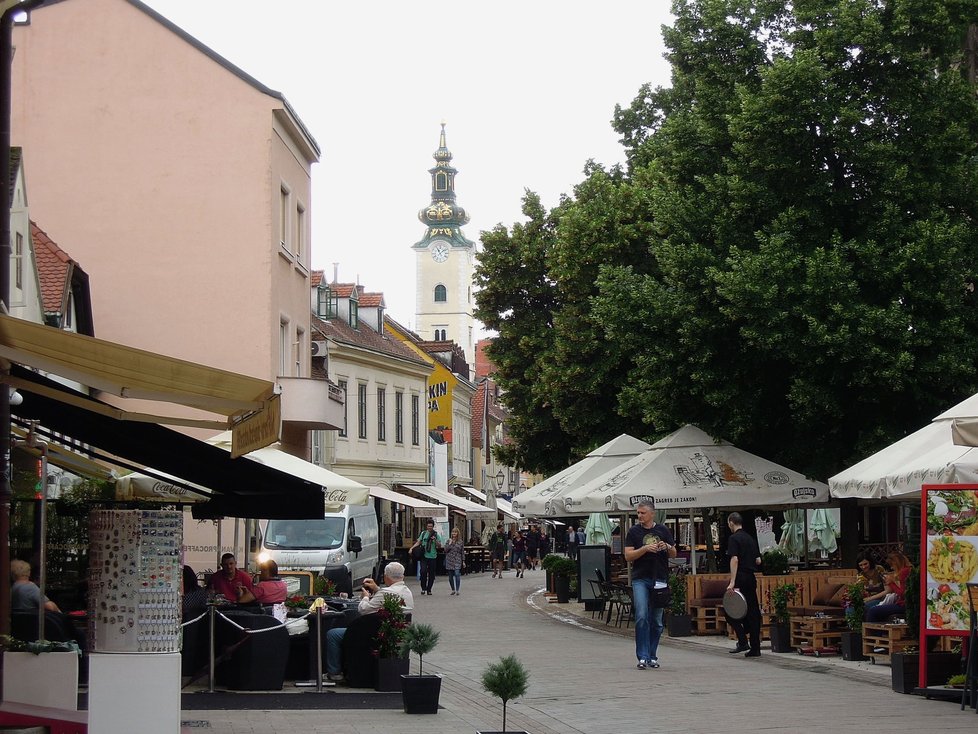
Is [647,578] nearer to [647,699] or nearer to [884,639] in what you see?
[884,639]

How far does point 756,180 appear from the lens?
23.9m

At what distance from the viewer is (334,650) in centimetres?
1578

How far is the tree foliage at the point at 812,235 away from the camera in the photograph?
2253 centimetres

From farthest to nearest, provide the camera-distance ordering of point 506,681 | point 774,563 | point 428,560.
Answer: point 428,560, point 774,563, point 506,681

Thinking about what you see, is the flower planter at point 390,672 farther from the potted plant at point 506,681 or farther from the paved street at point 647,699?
the potted plant at point 506,681

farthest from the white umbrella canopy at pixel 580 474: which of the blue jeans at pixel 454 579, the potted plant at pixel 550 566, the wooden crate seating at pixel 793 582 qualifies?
the blue jeans at pixel 454 579

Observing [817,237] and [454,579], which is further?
[454,579]

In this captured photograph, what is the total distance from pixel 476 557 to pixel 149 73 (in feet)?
110

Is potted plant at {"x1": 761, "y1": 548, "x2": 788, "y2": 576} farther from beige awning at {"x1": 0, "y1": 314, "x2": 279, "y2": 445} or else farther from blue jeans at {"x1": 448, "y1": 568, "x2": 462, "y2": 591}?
beige awning at {"x1": 0, "y1": 314, "x2": 279, "y2": 445}

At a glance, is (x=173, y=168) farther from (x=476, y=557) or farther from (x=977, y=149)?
(x=476, y=557)

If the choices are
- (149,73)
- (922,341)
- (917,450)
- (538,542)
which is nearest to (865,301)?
(922,341)

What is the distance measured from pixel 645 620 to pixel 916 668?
12.1ft

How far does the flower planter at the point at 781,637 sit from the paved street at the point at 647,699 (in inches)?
27.0

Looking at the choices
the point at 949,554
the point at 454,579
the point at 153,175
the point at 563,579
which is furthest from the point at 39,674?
the point at 454,579
